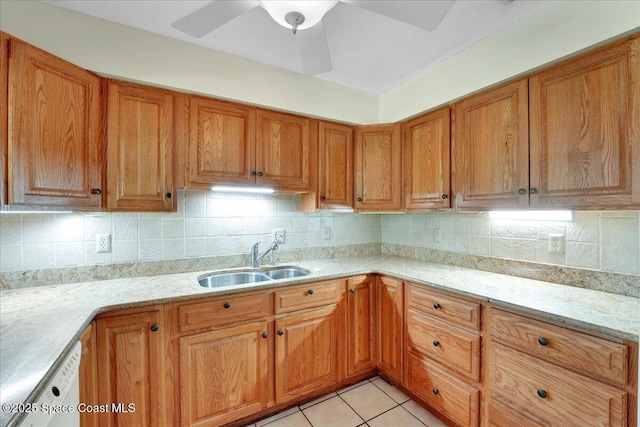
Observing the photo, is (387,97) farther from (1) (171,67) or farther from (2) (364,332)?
(2) (364,332)

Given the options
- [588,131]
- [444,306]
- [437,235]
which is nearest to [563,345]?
[444,306]

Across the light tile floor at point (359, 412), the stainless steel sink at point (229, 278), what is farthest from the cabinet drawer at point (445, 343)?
the stainless steel sink at point (229, 278)

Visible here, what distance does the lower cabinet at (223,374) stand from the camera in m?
1.52

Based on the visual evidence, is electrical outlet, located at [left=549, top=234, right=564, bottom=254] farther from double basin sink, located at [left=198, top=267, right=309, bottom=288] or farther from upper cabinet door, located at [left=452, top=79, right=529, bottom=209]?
double basin sink, located at [left=198, top=267, right=309, bottom=288]

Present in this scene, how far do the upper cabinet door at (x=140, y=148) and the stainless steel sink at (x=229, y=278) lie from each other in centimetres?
60

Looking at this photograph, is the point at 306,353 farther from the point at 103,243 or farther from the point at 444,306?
the point at 103,243

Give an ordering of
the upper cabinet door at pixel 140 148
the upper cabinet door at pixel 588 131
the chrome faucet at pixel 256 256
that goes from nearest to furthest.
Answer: the upper cabinet door at pixel 588 131 < the upper cabinet door at pixel 140 148 < the chrome faucet at pixel 256 256

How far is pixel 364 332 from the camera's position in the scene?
212cm

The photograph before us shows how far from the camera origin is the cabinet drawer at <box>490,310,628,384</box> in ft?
3.40

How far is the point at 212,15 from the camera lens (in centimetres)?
112

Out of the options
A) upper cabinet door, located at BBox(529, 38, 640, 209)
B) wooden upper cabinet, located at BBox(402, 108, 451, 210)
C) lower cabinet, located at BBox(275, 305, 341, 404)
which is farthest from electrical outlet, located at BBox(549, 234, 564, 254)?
lower cabinet, located at BBox(275, 305, 341, 404)

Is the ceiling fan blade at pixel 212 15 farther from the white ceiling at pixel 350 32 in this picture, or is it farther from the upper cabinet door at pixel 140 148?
the upper cabinet door at pixel 140 148

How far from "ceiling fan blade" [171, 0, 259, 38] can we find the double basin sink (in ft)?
4.84

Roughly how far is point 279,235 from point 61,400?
63.7 inches
